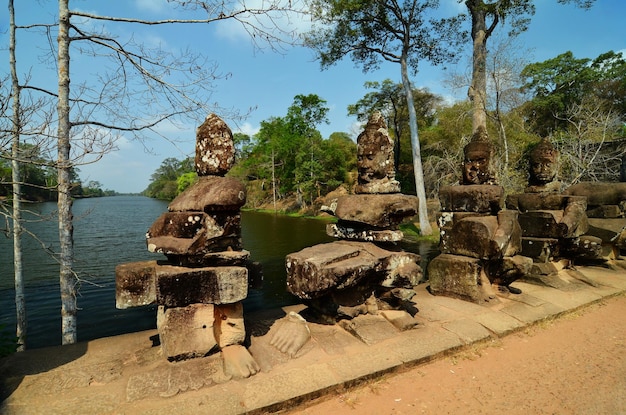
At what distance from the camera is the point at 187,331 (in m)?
2.59

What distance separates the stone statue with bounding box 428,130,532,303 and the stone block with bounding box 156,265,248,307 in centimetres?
295

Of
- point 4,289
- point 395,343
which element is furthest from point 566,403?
point 4,289

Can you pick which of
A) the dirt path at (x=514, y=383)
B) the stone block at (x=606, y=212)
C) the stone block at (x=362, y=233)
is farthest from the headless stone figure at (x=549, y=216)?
the stone block at (x=362, y=233)

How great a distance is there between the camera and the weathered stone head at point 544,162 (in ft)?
17.5

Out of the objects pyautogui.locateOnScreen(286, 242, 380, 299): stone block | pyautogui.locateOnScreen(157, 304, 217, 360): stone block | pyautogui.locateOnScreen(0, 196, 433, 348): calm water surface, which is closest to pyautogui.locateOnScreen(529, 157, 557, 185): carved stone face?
pyautogui.locateOnScreen(286, 242, 380, 299): stone block

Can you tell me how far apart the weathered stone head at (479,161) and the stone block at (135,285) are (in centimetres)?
428

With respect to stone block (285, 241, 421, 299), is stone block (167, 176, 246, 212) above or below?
above

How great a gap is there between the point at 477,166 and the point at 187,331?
167 inches

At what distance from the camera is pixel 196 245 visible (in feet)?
8.57

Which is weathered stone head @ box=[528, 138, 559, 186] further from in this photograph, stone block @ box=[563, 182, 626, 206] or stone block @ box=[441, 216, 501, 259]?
stone block @ box=[441, 216, 501, 259]

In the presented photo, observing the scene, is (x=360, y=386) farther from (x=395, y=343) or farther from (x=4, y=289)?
(x=4, y=289)

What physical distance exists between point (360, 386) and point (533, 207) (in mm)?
4768

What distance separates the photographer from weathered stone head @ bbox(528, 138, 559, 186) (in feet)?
17.5

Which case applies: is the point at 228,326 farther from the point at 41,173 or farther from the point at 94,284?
the point at 41,173
